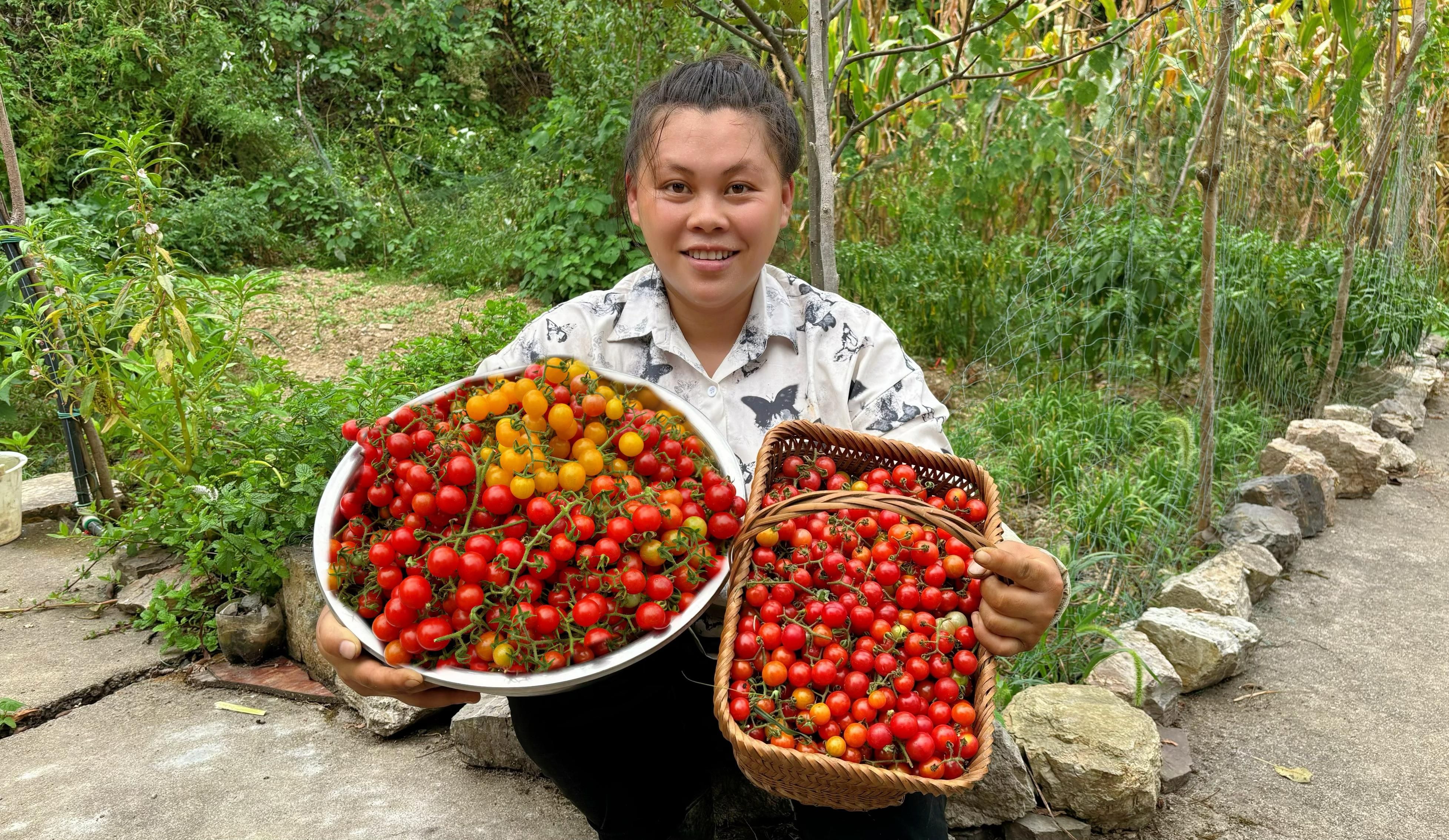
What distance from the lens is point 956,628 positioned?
3.95ft

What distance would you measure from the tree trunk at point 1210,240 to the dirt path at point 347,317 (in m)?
2.83

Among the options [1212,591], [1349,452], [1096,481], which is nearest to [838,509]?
[1212,591]

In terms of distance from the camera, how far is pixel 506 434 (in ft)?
3.91

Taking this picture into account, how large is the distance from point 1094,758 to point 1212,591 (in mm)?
886

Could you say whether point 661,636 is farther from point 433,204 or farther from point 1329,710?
point 433,204

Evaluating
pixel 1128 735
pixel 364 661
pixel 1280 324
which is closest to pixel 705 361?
pixel 364 661

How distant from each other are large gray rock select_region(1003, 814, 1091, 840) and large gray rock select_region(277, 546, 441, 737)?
3.91 feet

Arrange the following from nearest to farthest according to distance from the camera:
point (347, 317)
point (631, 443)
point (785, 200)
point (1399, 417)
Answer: point (631, 443)
point (785, 200)
point (1399, 417)
point (347, 317)

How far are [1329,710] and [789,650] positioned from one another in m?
1.54

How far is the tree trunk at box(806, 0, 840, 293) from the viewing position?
2.05 m

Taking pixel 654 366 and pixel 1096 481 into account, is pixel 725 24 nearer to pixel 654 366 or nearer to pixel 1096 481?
pixel 654 366

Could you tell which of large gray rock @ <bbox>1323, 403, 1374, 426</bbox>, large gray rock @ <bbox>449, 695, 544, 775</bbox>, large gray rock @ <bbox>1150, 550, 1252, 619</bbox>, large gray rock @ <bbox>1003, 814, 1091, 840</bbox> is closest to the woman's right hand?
large gray rock @ <bbox>449, 695, 544, 775</bbox>

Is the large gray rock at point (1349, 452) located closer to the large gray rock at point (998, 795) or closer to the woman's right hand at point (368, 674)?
the large gray rock at point (998, 795)

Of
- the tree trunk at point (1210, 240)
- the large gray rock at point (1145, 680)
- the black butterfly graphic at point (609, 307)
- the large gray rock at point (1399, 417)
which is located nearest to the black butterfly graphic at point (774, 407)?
the black butterfly graphic at point (609, 307)
